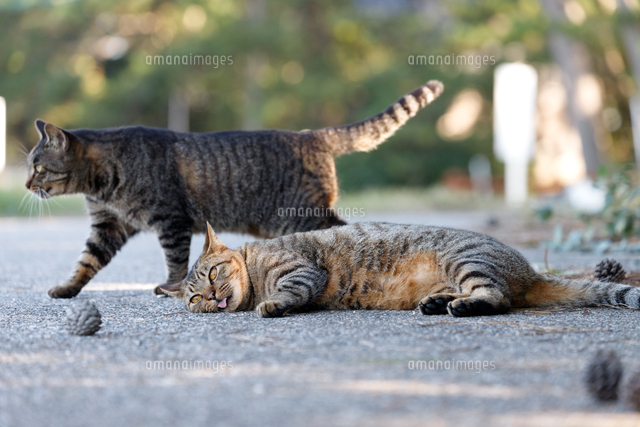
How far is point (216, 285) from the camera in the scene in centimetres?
318

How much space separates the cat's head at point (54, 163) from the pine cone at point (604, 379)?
323 centimetres

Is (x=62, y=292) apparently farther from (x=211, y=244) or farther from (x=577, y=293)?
(x=577, y=293)

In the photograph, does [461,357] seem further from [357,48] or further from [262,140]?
[357,48]

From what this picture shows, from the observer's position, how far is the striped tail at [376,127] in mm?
4426

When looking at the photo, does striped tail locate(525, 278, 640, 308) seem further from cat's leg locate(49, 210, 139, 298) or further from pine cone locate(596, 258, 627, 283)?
cat's leg locate(49, 210, 139, 298)

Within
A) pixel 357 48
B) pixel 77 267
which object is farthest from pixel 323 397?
pixel 357 48

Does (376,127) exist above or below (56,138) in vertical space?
above

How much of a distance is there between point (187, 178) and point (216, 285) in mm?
1210

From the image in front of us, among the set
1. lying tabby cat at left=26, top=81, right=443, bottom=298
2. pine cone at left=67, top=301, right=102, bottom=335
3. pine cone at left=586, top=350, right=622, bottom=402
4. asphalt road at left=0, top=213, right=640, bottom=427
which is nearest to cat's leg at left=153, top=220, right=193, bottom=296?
lying tabby cat at left=26, top=81, right=443, bottom=298

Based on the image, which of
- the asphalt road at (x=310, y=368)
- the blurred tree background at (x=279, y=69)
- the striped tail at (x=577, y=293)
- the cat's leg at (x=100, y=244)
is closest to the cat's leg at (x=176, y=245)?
the cat's leg at (x=100, y=244)

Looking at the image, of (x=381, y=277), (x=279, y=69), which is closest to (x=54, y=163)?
(x=381, y=277)

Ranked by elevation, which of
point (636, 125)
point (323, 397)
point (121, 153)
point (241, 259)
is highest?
point (636, 125)

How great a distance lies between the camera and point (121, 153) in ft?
13.5

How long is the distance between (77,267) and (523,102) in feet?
37.6
